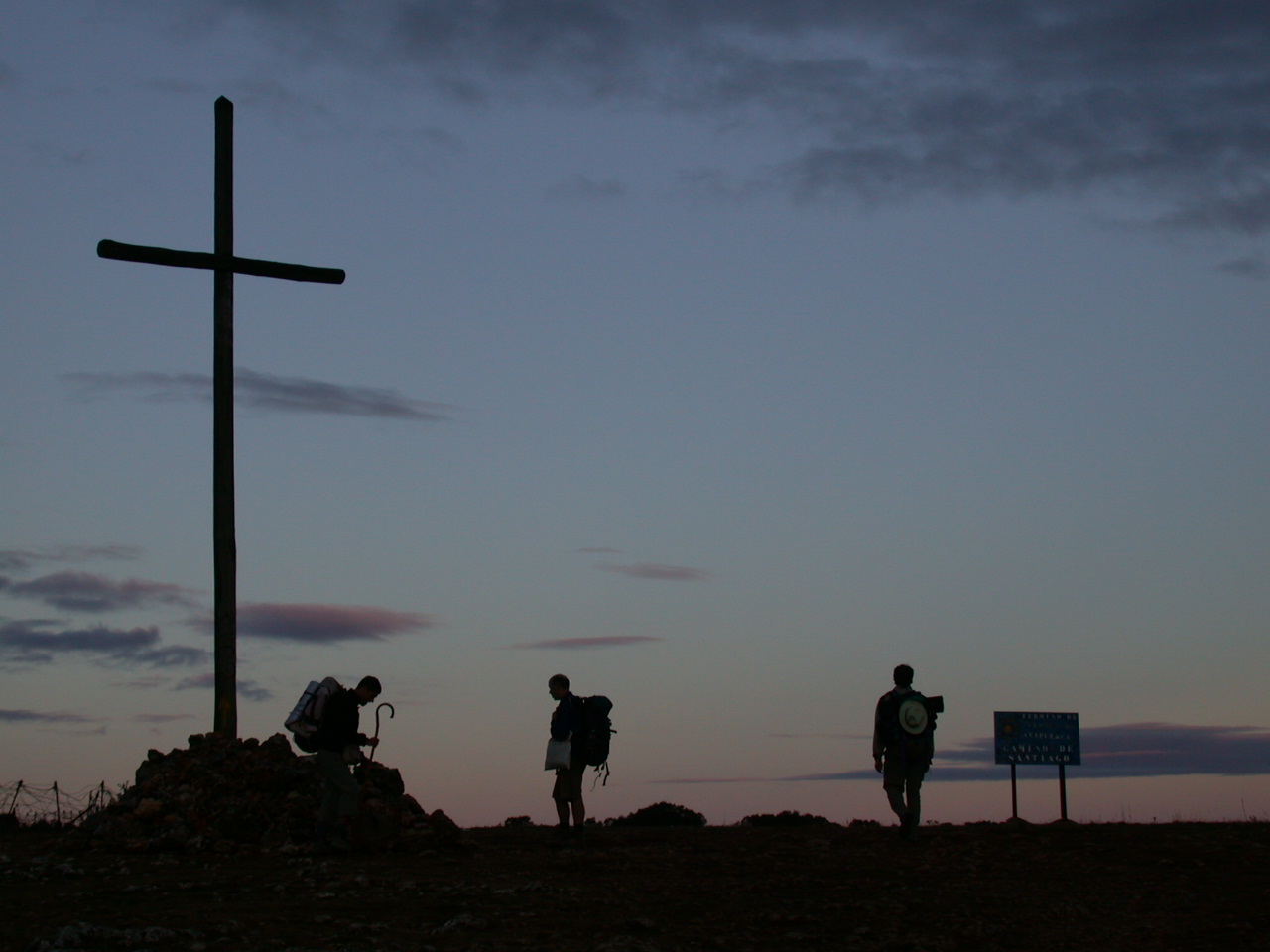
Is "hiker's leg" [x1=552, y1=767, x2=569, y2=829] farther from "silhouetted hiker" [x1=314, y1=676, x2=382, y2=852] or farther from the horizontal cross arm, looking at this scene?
the horizontal cross arm

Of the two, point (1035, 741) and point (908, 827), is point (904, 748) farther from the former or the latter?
point (1035, 741)

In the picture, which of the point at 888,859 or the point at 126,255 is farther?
the point at 126,255

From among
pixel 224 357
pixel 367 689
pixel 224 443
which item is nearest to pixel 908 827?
pixel 367 689

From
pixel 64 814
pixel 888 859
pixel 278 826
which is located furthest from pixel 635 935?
pixel 64 814

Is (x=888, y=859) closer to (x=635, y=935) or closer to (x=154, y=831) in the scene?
(x=635, y=935)

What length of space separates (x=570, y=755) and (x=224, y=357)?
7.56 m

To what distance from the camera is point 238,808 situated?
17875mm

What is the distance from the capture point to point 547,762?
18109 mm

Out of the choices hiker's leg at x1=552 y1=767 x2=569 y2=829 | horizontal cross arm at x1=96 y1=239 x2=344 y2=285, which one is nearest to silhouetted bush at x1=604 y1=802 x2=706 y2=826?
hiker's leg at x1=552 y1=767 x2=569 y2=829

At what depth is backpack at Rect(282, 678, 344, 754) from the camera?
16.6 metres

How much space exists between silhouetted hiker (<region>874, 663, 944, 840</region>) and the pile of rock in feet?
18.5

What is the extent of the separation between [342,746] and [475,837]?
166 inches

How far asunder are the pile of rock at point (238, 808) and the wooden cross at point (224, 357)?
81cm

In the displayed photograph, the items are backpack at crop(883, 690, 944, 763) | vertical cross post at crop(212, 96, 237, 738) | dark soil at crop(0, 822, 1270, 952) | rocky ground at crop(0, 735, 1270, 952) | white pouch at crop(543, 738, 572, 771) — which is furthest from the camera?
vertical cross post at crop(212, 96, 237, 738)
